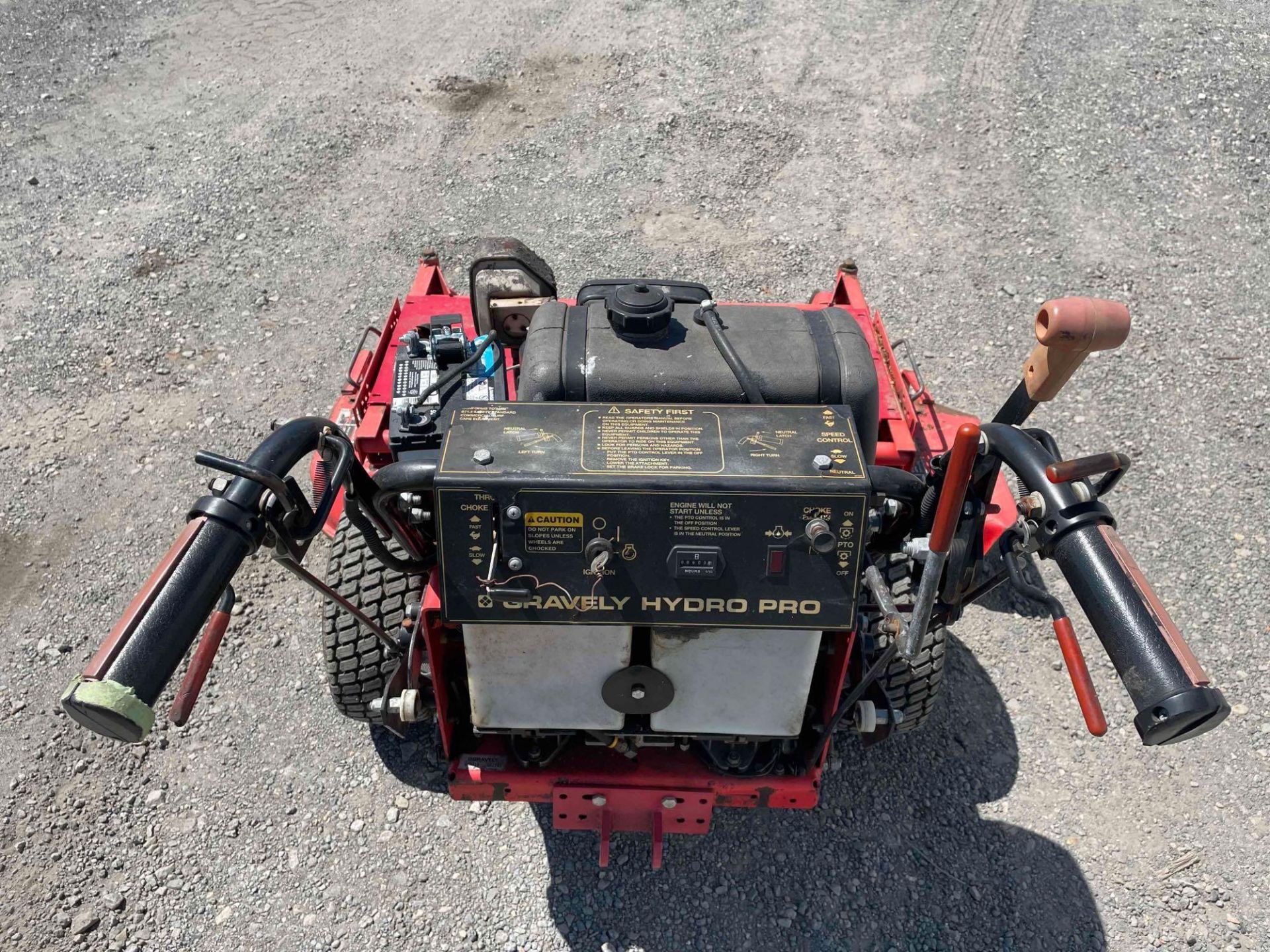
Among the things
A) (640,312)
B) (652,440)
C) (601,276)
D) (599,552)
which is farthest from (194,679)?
(601,276)

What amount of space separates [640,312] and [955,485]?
148cm

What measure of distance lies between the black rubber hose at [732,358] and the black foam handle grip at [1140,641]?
1.02 meters

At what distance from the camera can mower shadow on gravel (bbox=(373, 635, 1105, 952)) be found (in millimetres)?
3344

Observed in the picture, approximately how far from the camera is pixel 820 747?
9.79 ft

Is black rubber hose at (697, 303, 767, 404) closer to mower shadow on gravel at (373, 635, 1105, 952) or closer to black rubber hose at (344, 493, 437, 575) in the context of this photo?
black rubber hose at (344, 493, 437, 575)

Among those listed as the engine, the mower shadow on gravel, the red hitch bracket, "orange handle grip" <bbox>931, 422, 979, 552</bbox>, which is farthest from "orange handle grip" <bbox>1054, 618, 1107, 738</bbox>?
the mower shadow on gravel

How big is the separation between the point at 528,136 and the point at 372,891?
611 cm

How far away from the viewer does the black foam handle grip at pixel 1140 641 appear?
6.38 feet

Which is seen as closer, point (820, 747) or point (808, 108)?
point (820, 747)

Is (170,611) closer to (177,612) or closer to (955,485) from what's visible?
(177,612)

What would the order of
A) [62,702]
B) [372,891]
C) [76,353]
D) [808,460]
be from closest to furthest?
1. [62,702]
2. [808,460]
3. [372,891]
4. [76,353]

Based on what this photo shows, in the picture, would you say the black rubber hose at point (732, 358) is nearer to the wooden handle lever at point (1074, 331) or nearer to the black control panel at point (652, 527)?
the black control panel at point (652, 527)

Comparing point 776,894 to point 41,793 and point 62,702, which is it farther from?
point 41,793

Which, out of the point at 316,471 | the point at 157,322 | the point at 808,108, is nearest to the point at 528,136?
the point at 808,108
